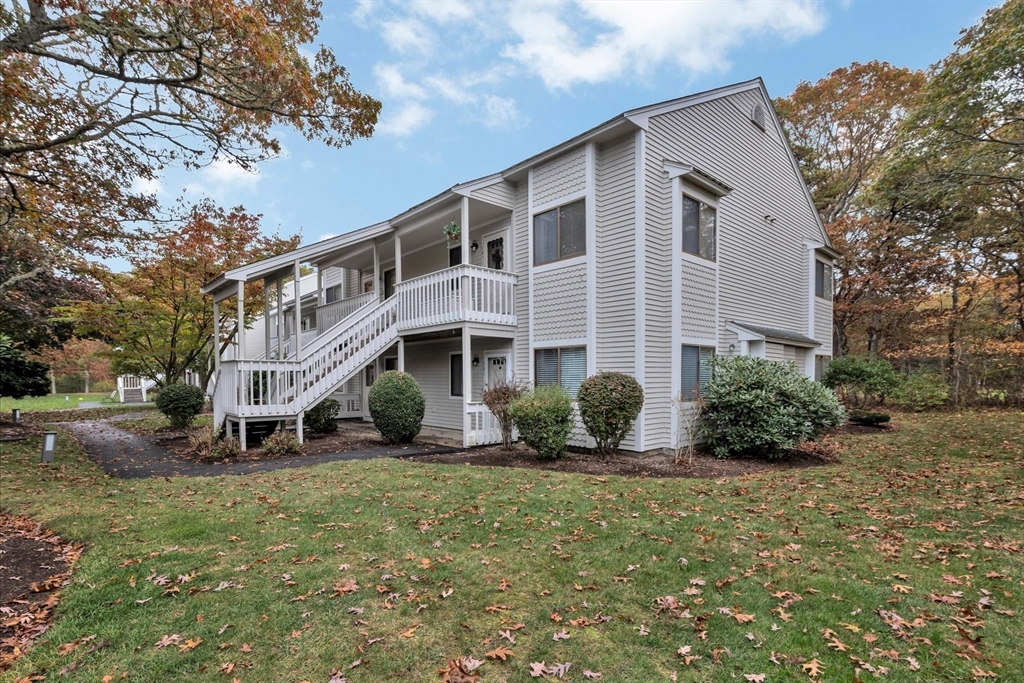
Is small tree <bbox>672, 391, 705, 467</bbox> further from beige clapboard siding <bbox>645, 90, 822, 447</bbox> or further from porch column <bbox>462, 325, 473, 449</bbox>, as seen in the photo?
porch column <bbox>462, 325, 473, 449</bbox>

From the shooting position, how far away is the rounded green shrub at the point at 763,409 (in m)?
9.62

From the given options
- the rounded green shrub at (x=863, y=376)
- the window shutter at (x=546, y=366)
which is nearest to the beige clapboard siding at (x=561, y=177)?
the window shutter at (x=546, y=366)

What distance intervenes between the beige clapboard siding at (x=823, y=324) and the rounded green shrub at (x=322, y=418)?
15.9 meters

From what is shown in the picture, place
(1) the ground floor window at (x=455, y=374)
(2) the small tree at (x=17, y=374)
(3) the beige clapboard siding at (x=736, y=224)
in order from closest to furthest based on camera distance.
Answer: (3) the beige clapboard siding at (x=736, y=224)
(1) the ground floor window at (x=455, y=374)
(2) the small tree at (x=17, y=374)

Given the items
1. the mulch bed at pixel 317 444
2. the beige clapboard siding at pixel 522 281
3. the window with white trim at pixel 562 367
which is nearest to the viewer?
the mulch bed at pixel 317 444

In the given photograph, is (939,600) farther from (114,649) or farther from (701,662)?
(114,649)

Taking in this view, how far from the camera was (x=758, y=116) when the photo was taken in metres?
13.5

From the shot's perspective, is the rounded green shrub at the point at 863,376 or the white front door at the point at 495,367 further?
the rounded green shrub at the point at 863,376

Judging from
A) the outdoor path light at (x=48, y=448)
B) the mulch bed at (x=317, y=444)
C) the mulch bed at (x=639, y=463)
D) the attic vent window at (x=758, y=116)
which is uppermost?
the attic vent window at (x=758, y=116)

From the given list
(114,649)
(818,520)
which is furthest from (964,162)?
(114,649)

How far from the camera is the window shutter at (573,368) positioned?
10.7m

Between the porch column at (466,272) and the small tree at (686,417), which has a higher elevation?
the porch column at (466,272)

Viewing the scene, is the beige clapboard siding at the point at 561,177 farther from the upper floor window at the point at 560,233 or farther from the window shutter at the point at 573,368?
the window shutter at the point at 573,368

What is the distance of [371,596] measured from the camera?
3.89 metres
